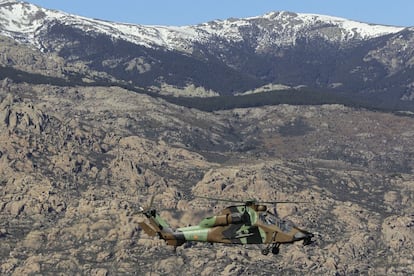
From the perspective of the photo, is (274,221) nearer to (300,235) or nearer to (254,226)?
(254,226)

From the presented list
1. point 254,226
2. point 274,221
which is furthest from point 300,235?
point 254,226

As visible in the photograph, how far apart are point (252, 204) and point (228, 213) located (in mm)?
5667

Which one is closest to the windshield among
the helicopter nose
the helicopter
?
the helicopter

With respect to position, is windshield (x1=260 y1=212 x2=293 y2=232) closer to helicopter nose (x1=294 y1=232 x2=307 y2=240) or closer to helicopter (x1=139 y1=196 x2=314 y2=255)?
helicopter (x1=139 y1=196 x2=314 y2=255)

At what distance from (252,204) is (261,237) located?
645cm

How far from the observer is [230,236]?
7776 inches

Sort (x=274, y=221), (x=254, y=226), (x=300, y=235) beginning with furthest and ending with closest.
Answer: (x=254, y=226), (x=274, y=221), (x=300, y=235)

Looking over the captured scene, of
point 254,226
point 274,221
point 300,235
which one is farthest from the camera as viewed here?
point 254,226

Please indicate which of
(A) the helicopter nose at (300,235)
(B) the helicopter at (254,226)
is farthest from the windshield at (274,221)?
(A) the helicopter nose at (300,235)

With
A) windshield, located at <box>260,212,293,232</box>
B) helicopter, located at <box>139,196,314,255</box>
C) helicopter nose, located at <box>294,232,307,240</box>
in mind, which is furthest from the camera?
windshield, located at <box>260,212,293,232</box>

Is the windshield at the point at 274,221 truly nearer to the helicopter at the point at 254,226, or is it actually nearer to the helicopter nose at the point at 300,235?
the helicopter at the point at 254,226

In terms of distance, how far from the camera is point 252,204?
194375mm

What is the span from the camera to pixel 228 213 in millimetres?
197250

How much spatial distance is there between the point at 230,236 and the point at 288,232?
480 inches
